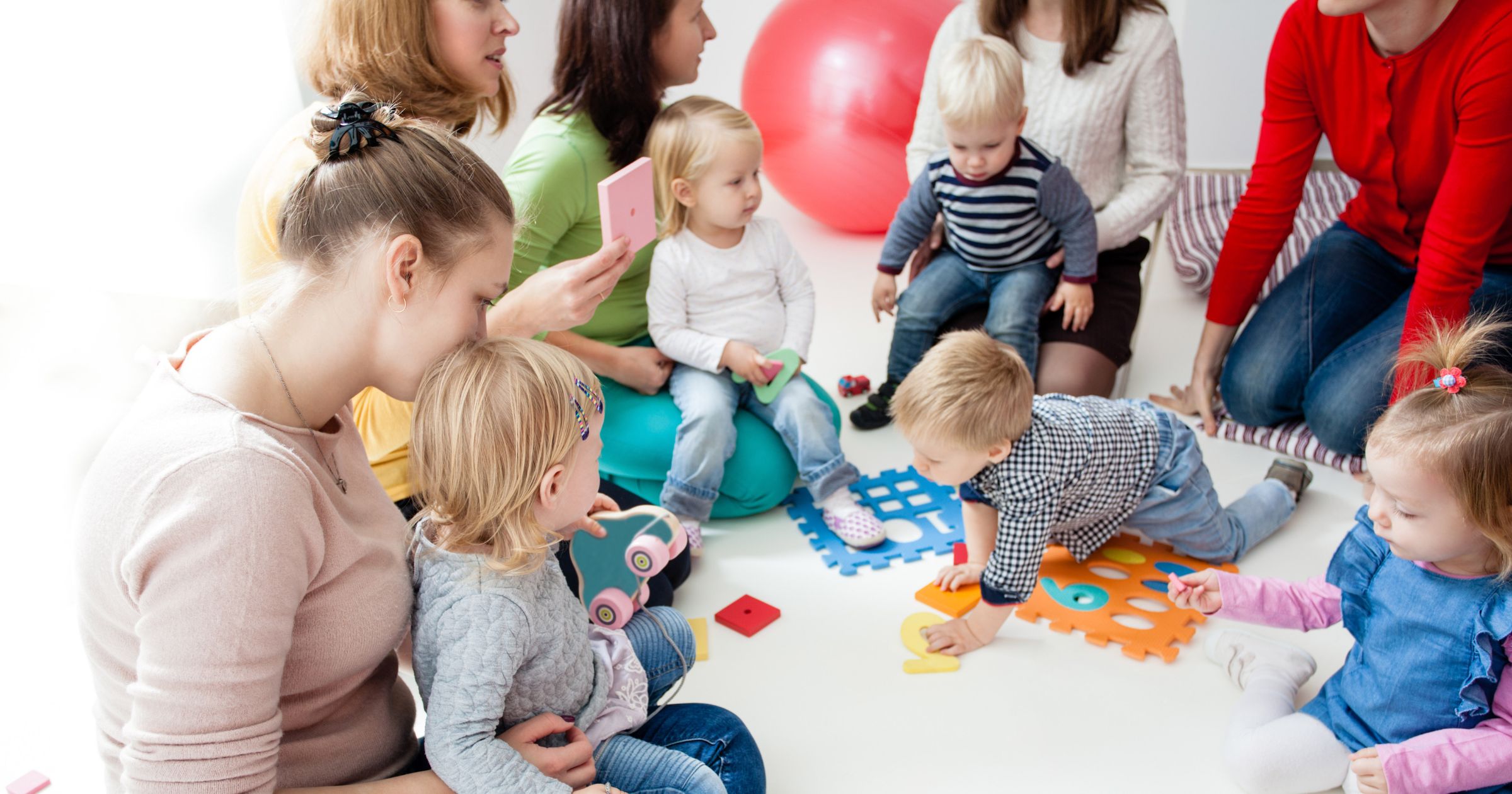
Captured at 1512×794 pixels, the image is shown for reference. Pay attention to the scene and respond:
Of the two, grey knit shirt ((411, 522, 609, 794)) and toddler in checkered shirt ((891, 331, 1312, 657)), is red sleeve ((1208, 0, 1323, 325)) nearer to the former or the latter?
toddler in checkered shirt ((891, 331, 1312, 657))

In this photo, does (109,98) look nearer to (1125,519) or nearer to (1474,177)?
(1125,519)

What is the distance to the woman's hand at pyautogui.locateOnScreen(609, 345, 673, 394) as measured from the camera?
2154 millimetres

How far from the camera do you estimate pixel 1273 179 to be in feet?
7.35

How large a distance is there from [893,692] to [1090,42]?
146 centimetres

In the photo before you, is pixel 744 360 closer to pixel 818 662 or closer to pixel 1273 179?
pixel 818 662

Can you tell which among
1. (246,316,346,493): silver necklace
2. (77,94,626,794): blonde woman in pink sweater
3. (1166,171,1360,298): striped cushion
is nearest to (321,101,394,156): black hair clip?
(77,94,626,794): blonde woman in pink sweater

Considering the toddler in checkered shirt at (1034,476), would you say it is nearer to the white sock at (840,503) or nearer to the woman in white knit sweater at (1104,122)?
the white sock at (840,503)

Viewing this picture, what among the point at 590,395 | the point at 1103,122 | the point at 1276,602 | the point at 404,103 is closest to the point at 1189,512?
the point at 1276,602

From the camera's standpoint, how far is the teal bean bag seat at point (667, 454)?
6.95 feet

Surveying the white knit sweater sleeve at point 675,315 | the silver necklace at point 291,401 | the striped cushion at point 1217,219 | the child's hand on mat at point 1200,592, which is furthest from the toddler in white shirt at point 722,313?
the striped cushion at point 1217,219

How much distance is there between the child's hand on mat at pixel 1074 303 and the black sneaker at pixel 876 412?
1.35ft

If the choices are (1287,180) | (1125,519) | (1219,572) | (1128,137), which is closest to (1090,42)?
(1128,137)

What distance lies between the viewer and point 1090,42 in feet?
7.46

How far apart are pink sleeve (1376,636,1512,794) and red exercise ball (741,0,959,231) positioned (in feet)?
6.89
